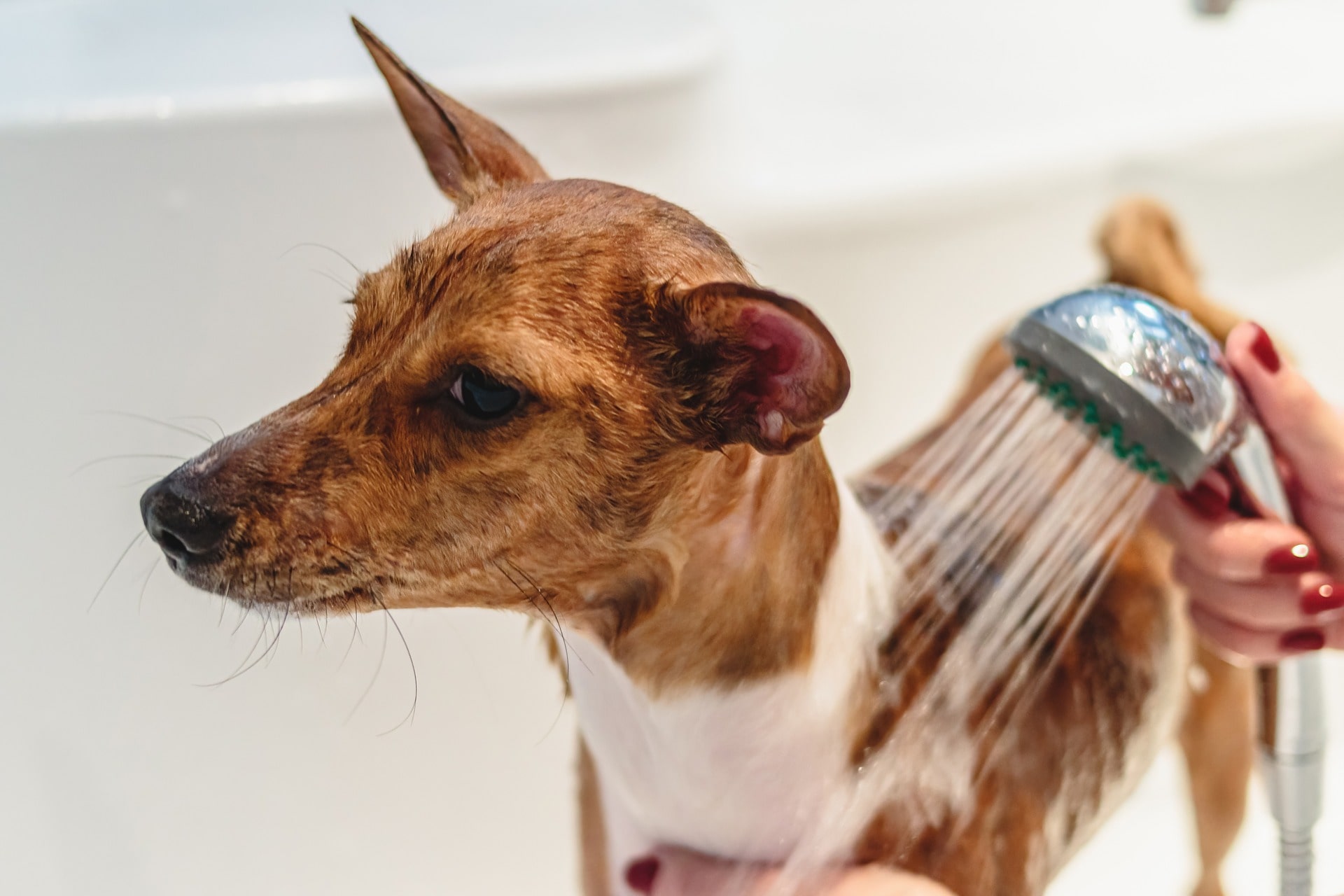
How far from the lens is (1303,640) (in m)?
0.80

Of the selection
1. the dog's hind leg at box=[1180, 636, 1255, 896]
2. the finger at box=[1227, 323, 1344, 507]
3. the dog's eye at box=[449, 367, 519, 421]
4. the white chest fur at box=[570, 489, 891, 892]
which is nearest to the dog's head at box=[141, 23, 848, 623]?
the dog's eye at box=[449, 367, 519, 421]

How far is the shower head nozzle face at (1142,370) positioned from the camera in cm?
65

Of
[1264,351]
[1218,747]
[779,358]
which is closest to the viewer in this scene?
[779,358]

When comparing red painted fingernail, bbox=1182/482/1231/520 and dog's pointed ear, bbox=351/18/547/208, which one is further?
red painted fingernail, bbox=1182/482/1231/520

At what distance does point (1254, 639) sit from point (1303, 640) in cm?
3

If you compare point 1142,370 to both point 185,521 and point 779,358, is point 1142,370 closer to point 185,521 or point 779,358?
point 779,358

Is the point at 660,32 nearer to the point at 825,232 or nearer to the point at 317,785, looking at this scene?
the point at 825,232

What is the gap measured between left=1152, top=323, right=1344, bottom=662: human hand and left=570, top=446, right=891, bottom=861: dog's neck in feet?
0.77

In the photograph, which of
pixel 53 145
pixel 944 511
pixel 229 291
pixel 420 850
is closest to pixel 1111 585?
pixel 944 511

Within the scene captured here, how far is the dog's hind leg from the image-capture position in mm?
997

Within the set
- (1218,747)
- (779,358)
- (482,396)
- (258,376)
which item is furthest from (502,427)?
(1218,747)

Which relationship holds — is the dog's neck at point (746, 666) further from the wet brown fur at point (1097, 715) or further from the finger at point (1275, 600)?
the finger at point (1275, 600)

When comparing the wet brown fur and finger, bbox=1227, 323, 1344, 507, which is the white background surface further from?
finger, bbox=1227, 323, 1344, 507

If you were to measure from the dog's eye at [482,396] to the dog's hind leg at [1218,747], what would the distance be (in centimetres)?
69
